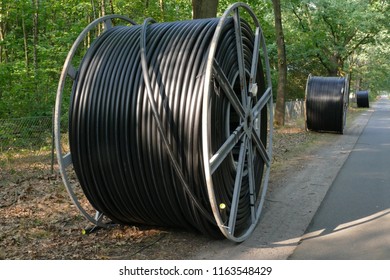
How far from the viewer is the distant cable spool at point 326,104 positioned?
54.4ft

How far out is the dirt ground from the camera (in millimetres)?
5098

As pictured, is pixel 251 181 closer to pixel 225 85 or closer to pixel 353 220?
pixel 353 220

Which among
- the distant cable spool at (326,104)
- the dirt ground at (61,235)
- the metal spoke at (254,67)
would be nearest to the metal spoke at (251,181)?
the metal spoke at (254,67)

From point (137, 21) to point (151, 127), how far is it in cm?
1670

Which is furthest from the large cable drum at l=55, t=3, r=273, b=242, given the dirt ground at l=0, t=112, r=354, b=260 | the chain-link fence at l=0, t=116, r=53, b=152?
the chain-link fence at l=0, t=116, r=53, b=152

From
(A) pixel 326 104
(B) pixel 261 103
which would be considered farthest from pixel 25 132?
(A) pixel 326 104

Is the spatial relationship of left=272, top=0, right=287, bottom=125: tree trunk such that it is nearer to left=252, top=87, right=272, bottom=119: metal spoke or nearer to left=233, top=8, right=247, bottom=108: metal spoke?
left=252, top=87, right=272, bottom=119: metal spoke

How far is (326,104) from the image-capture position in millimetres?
16703

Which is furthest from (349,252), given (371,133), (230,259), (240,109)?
(371,133)

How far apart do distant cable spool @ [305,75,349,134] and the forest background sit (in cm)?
505

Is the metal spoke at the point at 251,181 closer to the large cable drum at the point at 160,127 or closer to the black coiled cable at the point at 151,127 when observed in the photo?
the large cable drum at the point at 160,127

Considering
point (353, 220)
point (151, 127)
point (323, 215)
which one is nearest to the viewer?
point (151, 127)

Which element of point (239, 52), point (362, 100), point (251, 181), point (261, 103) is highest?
point (239, 52)

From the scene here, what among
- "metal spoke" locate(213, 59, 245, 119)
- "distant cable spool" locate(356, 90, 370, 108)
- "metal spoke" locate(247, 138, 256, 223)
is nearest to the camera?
"metal spoke" locate(213, 59, 245, 119)
